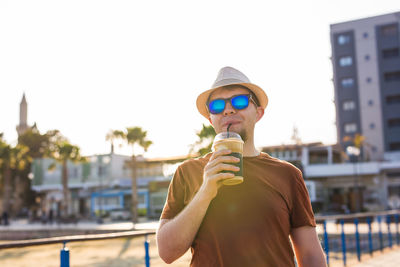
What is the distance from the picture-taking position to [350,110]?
2188 inches

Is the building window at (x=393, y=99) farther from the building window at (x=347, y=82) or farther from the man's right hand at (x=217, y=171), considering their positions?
the man's right hand at (x=217, y=171)

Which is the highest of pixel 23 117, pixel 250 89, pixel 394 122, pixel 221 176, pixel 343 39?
pixel 343 39

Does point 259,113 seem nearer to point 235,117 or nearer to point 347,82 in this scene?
point 235,117

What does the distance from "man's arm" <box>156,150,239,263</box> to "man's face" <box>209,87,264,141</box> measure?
0.31m

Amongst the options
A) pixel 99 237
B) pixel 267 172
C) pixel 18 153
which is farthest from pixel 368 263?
pixel 18 153

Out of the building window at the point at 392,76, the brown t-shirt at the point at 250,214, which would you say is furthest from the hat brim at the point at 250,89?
the building window at the point at 392,76

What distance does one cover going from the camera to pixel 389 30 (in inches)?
2140

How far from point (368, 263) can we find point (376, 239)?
9.81ft

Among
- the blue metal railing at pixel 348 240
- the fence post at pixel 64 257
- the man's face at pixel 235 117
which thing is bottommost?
the blue metal railing at pixel 348 240

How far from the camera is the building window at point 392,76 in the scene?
2111 inches

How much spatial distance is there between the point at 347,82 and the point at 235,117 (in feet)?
188

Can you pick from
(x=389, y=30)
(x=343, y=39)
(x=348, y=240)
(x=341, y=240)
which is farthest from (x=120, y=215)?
(x=389, y=30)

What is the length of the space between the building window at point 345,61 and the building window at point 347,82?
6.26ft

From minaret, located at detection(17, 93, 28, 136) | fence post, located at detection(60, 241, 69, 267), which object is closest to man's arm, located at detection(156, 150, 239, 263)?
fence post, located at detection(60, 241, 69, 267)
